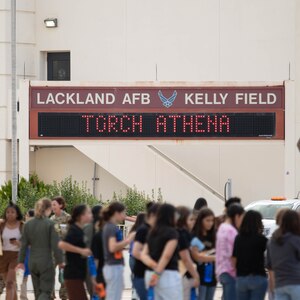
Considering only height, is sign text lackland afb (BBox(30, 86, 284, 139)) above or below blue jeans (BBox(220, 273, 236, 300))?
above

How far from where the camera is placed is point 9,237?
64.5ft

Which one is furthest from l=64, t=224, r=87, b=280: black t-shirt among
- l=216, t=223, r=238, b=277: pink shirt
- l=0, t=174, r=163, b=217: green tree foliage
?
l=0, t=174, r=163, b=217: green tree foliage

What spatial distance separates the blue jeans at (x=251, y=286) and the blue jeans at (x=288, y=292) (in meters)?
0.97

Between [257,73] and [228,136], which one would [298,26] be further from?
[228,136]

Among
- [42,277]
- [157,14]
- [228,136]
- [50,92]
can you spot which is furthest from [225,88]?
[42,277]

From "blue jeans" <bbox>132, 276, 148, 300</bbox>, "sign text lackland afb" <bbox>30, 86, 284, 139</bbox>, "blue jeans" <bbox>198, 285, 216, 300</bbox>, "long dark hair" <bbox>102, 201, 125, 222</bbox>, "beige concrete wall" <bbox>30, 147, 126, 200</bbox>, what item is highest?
"sign text lackland afb" <bbox>30, 86, 284, 139</bbox>

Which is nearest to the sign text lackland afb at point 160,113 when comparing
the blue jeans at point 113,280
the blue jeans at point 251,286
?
the blue jeans at point 113,280

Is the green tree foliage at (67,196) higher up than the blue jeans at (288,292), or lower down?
higher up

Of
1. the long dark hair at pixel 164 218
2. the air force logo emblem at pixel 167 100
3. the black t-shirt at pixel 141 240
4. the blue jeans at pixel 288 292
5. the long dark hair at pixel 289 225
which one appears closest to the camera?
the long dark hair at pixel 164 218

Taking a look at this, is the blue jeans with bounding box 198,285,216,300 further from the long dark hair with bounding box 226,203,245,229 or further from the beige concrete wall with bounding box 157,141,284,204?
the beige concrete wall with bounding box 157,141,284,204

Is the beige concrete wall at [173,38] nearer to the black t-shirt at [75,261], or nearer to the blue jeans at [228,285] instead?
the black t-shirt at [75,261]

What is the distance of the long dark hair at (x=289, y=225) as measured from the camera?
14633mm

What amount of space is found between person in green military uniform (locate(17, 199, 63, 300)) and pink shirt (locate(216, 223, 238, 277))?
2602 millimetres

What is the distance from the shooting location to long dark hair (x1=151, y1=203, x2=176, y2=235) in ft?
47.0
